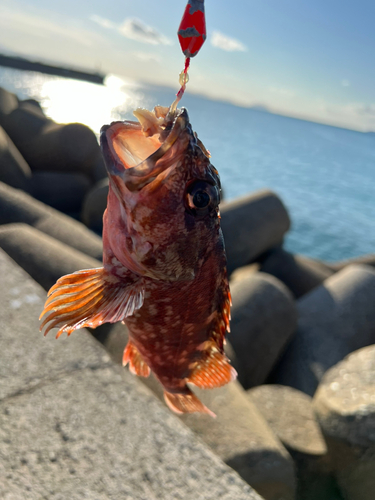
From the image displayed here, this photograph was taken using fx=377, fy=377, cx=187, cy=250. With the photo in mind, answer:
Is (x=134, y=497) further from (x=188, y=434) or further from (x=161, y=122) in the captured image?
(x=161, y=122)

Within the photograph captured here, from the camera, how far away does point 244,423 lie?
303 centimetres

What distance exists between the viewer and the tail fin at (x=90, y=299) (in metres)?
1.30

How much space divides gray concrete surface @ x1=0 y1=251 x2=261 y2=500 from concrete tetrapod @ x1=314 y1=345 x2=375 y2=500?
134 cm

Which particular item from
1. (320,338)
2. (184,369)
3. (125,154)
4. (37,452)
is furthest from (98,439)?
(320,338)

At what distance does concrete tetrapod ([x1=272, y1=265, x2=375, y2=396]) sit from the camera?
4.94 m

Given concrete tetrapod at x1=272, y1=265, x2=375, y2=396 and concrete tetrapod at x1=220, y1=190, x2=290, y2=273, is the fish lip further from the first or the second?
concrete tetrapod at x1=220, y1=190, x2=290, y2=273

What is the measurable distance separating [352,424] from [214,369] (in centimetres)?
200

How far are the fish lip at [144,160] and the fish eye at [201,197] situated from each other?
0.14 metres

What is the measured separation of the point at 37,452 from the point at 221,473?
1.09 m

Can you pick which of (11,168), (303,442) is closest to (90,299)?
(303,442)

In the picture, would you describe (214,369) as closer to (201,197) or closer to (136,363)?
(136,363)

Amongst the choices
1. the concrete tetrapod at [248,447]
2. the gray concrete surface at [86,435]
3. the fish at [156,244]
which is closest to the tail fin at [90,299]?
the fish at [156,244]

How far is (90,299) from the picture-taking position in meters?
1.36

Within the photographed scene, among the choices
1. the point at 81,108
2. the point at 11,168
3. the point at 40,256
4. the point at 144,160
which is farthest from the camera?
the point at 81,108
